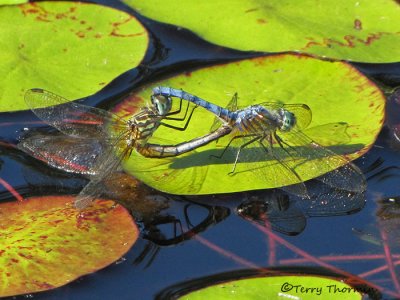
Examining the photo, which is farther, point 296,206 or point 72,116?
point 72,116

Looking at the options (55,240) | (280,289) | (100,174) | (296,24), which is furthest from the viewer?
(296,24)

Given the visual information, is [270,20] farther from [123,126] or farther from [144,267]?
[144,267]

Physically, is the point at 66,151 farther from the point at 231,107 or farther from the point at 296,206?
the point at 296,206

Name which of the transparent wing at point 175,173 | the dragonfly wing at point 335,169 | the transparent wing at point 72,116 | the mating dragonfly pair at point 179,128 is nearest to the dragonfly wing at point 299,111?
the mating dragonfly pair at point 179,128

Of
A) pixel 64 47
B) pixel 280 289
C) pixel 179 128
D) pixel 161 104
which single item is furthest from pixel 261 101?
pixel 280 289

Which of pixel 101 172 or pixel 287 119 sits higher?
pixel 287 119

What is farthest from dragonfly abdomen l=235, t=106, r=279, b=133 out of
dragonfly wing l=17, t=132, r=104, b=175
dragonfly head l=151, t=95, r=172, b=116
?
dragonfly wing l=17, t=132, r=104, b=175

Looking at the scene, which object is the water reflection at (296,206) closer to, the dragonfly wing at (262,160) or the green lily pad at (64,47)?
the dragonfly wing at (262,160)

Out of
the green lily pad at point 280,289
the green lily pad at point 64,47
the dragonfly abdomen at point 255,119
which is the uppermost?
the green lily pad at point 64,47
